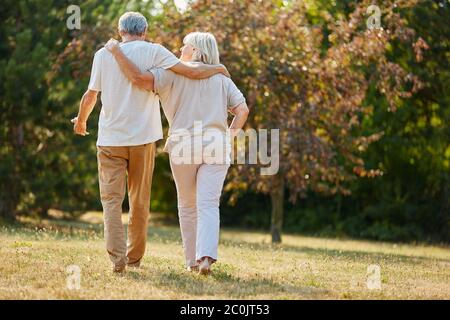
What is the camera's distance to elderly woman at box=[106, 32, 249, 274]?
5.89m

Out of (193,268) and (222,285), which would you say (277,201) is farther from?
(222,285)

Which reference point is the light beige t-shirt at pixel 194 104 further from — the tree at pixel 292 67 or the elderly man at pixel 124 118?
the tree at pixel 292 67

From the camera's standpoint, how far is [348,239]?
652 inches

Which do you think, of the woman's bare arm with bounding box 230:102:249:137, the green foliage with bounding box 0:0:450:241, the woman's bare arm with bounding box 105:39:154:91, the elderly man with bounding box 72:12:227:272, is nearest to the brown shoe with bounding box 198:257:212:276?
the elderly man with bounding box 72:12:227:272

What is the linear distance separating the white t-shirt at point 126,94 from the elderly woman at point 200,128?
0.08 meters

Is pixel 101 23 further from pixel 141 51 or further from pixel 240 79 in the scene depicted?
pixel 141 51

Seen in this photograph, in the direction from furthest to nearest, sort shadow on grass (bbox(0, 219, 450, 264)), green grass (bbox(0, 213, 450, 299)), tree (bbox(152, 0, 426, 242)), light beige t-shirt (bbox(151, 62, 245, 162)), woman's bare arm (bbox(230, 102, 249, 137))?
tree (bbox(152, 0, 426, 242))
shadow on grass (bbox(0, 219, 450, 264))
woman's bare arm (bbox(230, 102, 249, 137))
light beige t-shirt (bbox(151, 62, 245, 162))
green grass (bbox(0, 213, 450, 299))

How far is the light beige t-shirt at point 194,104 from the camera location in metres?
5.94

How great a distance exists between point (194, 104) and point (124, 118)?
0.49m

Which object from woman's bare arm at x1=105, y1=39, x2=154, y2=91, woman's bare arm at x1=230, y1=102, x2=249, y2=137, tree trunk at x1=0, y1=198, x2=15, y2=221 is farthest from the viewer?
tree trunk at x1=0, y1=198, x2=15, y2=221

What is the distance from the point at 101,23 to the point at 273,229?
3.97 m

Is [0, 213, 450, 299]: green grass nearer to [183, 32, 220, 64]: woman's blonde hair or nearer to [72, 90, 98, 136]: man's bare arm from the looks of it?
[72, 90, 98, 136]: man's bare arm

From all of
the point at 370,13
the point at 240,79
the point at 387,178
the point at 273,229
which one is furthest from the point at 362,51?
the point at 387,178

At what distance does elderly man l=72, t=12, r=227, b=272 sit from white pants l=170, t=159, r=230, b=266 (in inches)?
11.2
